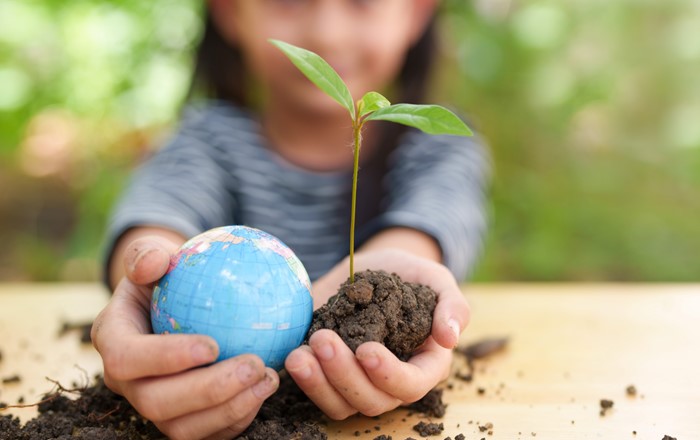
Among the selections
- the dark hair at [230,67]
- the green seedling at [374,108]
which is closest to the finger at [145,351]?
the green seedling at [374,108]

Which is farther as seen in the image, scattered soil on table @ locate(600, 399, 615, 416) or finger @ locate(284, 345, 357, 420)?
scattered soil on table @ locate(600, 399, 615, 416)

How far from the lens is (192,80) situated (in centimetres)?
287

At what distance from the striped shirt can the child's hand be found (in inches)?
36.7

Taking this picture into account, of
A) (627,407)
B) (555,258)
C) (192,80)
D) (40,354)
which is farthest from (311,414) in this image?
(555,258)

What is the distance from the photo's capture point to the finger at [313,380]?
113 cm

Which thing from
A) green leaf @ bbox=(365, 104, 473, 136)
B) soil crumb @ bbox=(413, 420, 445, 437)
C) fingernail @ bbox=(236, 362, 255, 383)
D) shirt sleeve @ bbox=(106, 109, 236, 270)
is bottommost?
soil crumb @ bbox=(413, 420, 445, 437)

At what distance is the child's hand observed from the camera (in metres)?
1.14

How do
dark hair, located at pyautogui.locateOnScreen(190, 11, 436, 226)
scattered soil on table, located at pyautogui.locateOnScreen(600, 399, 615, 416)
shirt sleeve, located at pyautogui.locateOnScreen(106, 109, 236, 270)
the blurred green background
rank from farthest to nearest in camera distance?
the blurred green background
dark hair, located at pyautogui.locateOnScreen(190, 11, 436, 226)
shirt sleeve, located at pyautogui.locateOnScreen(106, 109, 236, 270)
scattered soil on table, located at pyautogui.locateOnScreen(600, 399, 615, 416)

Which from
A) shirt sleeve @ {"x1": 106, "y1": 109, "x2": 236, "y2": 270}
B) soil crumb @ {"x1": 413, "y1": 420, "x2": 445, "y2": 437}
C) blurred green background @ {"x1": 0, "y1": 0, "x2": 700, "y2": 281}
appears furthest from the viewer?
blurred green background @ {"x1": 0, "y1": 0, "x2": 700, "y2": 281}

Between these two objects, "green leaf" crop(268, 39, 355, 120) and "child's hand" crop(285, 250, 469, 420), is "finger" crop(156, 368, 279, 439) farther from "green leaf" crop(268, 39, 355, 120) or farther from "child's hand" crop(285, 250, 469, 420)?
"green leaf" crop(268, 39, 355, 120)

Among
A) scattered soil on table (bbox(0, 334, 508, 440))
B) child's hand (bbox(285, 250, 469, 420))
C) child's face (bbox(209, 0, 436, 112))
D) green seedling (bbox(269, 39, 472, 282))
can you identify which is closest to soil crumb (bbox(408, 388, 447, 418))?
scattered soil on table (bbox(0, 334, 508, 440))

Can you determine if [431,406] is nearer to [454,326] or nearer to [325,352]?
[454,326]

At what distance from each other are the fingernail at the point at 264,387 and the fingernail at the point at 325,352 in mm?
91

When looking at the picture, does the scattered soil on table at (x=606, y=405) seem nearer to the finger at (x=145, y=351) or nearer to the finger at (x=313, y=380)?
the finger at (x=313, y=380)
